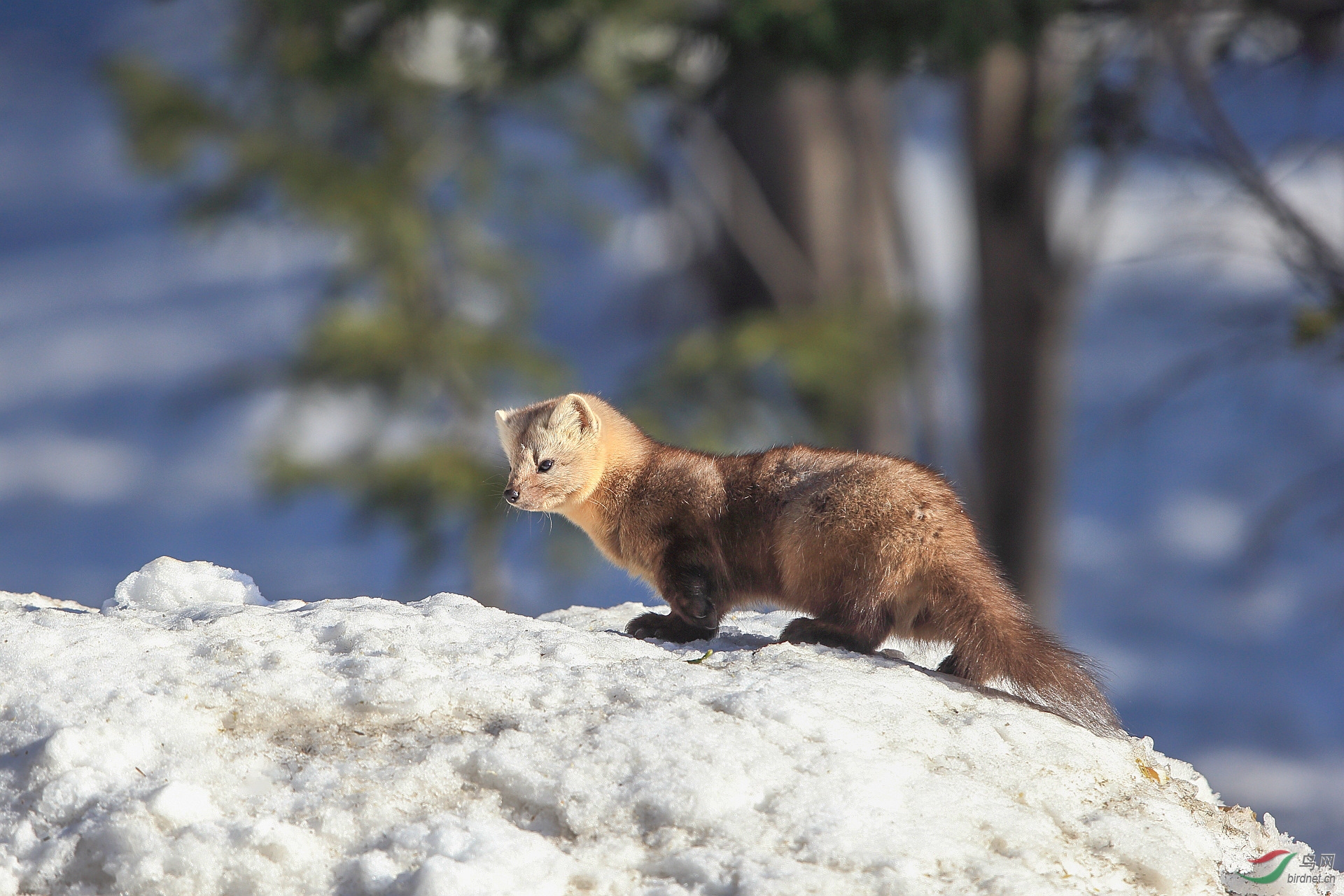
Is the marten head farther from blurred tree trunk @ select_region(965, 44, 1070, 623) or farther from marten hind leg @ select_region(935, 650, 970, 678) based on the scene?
blurred tree trunk @ select_region(965, 44, 1070, 623)

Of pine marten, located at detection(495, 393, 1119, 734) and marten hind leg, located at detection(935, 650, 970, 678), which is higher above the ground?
pine marten, located at detection(495, 393, 1119, 734)

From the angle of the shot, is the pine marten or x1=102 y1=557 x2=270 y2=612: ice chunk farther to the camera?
x1=102 y1=557 x2=270 y2=612: ice chunk

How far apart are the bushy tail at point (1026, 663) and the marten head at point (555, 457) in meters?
1.55

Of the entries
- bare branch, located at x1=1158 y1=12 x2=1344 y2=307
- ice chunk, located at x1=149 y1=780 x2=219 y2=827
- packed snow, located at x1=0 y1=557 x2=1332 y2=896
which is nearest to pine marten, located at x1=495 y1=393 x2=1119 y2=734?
packed snow, located at x1=0 y1=557 x2=1332 y2=896

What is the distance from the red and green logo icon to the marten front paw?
1.90m

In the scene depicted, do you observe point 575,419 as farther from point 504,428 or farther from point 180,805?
point 180,805

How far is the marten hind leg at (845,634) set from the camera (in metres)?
4.38

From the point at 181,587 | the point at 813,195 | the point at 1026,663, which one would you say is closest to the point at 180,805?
the point at 181,587

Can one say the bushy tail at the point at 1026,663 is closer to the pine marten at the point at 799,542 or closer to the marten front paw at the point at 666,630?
the pine marten at the point at 799,542

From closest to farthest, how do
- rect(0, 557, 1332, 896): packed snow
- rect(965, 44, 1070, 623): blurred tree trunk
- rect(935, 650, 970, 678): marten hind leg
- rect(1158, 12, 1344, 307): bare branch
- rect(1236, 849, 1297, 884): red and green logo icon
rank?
rect(0, 557, 1332, 896): packed snow, rect(1236, 849, 1297, 884): red and green logo icon, rect(935, 650, 970, 678): marten hind leg, rect(1158, 12, 1344, 307): bare branch, rect(965, 44, 1070, 623): blurred tree trunk

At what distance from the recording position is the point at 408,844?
309cm

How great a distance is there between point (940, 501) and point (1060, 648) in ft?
2.08

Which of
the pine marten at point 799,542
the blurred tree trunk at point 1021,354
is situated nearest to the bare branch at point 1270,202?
the blurred tree trunk at point 1021,354

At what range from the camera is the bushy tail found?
4.11 metres
